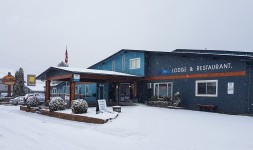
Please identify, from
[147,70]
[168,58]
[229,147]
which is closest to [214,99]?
[168,58]

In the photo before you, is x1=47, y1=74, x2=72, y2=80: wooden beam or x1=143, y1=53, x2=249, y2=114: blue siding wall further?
x1=47, y1=74, x2=72, y2=80: wooden beam

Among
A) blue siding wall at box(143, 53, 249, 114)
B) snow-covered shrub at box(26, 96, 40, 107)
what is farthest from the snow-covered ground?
snow-covered shrub at box(26, 96, 40, 107)

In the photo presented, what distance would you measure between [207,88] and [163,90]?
5.11 meters

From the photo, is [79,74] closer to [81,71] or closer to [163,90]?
[81,71]

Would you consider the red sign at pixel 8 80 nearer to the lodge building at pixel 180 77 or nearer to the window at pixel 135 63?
the lodge building at pixel 180 77

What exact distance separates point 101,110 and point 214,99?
9.15 metres

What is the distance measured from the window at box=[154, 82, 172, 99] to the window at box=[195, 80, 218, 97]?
128 inches

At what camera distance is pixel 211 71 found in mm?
21234

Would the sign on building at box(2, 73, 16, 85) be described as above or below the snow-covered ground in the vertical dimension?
above

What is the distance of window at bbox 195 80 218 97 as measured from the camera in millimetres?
21031

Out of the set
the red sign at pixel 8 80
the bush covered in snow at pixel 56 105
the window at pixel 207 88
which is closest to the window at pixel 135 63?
the window at pixel 207 88

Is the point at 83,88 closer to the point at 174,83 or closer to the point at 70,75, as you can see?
the point at 70,75

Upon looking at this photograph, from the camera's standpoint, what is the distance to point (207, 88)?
71.0 feet

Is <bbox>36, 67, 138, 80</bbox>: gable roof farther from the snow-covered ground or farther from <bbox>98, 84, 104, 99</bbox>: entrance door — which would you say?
the snow-covered ground
